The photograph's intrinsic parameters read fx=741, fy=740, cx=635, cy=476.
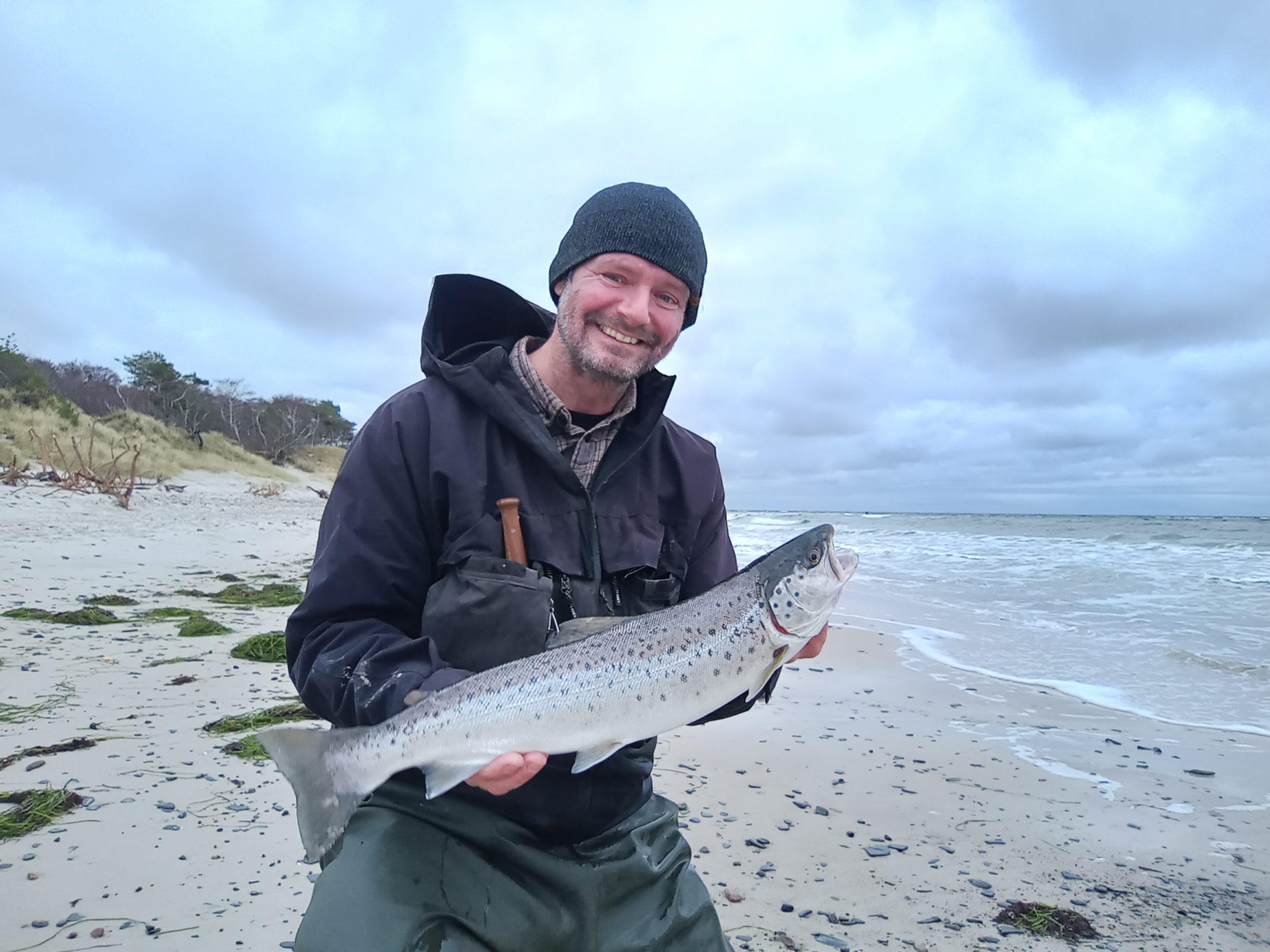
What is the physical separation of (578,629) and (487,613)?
381mm

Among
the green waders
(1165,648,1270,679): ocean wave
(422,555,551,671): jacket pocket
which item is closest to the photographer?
the green waders

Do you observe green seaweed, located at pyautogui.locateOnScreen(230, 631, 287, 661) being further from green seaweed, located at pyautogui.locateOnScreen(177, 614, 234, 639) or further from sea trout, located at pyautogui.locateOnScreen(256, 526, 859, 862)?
sea trout, located at pyautogui.locateOnScreen(256, 526, 859, 862)

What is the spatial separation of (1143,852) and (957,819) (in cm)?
109

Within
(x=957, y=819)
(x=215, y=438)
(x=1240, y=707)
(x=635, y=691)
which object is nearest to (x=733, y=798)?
(x=957, y=819)

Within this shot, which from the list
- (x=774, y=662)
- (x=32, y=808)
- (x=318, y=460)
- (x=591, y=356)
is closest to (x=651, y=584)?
(x=774, y=662)

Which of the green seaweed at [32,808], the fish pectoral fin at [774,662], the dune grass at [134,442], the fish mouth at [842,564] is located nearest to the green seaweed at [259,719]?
the green seaweed at [32,808]

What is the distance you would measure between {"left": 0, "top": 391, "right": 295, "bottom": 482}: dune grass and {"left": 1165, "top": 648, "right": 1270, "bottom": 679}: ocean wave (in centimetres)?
2801

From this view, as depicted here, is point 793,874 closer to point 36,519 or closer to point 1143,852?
point 1143,852

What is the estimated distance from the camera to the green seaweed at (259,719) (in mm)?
5688

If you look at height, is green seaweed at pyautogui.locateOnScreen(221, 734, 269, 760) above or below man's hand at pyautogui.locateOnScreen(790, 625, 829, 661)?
below

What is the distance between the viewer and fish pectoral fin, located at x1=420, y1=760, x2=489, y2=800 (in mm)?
2664

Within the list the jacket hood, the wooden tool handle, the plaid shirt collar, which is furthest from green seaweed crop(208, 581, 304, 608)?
the wooden tool handle

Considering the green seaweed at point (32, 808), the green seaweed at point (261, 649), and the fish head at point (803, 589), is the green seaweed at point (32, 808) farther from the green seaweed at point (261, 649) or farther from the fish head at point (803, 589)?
the fish head at point (803, 589)

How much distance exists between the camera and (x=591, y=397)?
12.1 feet
